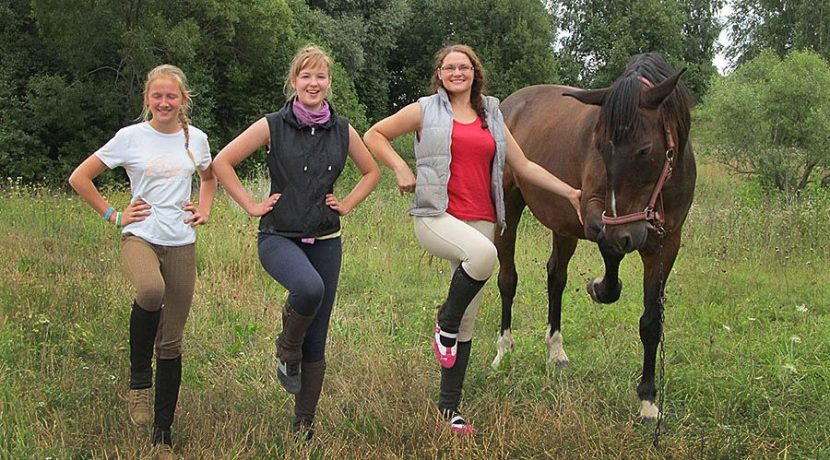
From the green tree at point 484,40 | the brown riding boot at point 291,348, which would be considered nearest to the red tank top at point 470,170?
the brown riding boot at point 291,348

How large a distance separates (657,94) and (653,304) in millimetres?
1286

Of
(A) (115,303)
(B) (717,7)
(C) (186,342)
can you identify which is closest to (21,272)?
(A) (115,303)

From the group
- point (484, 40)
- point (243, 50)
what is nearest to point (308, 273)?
point (243, 50)

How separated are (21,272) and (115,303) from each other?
1.50m

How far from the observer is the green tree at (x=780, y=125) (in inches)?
550

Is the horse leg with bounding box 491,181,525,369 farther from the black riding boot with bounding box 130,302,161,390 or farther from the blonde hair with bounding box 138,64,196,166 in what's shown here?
the black riding boot with bounding box 130,302,161,390

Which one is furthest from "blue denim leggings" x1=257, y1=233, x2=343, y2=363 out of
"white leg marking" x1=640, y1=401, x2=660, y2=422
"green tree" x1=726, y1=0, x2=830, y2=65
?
"green tree" x1=726, y1=0, x2=830, y2=65

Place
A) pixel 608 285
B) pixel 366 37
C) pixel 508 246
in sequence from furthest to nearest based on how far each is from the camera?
1. pixel 366 37
2. pixel 508 246
3. pixel 608 285

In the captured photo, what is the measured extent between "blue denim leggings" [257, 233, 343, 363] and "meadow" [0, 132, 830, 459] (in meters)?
0.48

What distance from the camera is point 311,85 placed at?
3.42 metres

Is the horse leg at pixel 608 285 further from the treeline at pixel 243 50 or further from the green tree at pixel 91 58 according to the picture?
the green tree at pixel 91 58

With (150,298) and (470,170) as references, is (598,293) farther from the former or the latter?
(150,298)

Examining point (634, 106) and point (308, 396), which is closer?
point (634, 106)

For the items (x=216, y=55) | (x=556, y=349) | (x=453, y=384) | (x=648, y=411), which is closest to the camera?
(x=453, y=384)
